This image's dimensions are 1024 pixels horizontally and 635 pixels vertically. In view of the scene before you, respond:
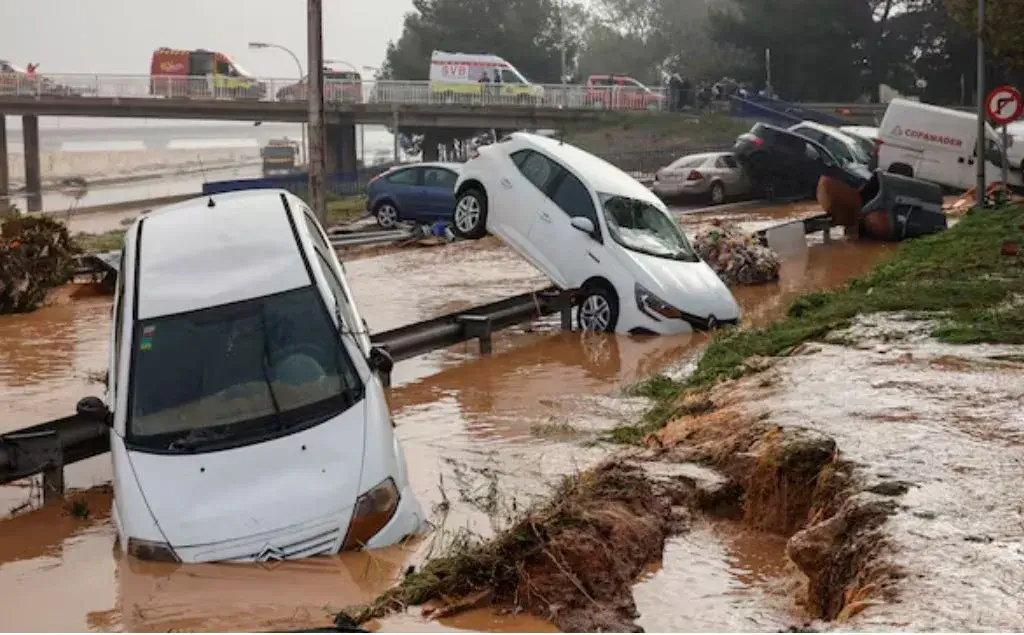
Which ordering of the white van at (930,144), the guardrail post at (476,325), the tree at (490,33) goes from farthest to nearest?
1. the tree at (490,33)
2. the white van at (930,144)
3. the guardrail post at (476,325)

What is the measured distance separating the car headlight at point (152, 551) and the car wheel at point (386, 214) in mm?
22786

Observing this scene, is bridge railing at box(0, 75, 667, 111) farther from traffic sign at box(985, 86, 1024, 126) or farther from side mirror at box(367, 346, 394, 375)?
side mirror at box(367, 346, 394, 375)

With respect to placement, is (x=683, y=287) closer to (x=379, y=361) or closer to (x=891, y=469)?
(x=379, y=361)

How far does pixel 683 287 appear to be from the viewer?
18.0 m

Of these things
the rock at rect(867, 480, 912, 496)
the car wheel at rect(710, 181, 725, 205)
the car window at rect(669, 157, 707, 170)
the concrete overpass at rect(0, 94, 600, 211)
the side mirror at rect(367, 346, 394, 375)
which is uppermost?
the concrete overpass at rect(0, 94, 600, 211)

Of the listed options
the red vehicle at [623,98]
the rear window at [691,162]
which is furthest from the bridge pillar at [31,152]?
the rear window at [691,162]

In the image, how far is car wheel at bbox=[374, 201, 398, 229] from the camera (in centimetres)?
3178

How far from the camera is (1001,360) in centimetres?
1232

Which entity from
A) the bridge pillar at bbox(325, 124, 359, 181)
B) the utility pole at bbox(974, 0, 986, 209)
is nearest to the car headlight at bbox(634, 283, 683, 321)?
the utility pole at bbox(974, 0, 986, 209)

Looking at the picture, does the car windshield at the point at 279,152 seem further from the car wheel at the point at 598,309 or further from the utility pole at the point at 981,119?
the car wheel at the point at 598,309

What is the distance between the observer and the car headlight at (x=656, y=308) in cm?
1775

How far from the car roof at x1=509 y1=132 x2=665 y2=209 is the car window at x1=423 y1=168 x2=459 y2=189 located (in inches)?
432

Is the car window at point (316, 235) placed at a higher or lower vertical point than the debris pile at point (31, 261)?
higher

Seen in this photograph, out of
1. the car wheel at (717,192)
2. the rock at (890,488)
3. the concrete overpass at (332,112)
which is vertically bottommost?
the rock at (890,488)
